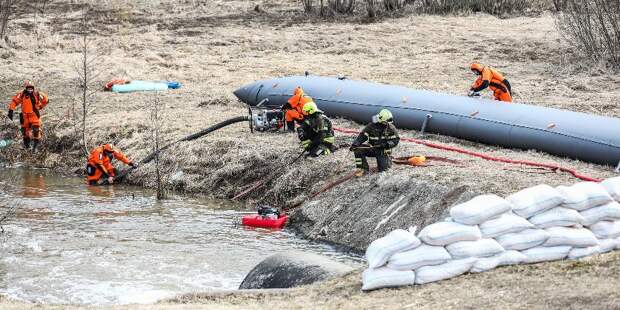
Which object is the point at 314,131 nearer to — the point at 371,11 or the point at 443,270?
the point at 443,270

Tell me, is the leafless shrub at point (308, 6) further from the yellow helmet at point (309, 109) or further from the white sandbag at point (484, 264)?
the white sandbag at point (484, 264)

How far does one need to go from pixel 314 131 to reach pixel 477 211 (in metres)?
8.90

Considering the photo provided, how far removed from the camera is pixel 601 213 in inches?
421

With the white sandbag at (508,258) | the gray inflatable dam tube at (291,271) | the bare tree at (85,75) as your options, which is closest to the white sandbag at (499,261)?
the white sandbag at (508,258)

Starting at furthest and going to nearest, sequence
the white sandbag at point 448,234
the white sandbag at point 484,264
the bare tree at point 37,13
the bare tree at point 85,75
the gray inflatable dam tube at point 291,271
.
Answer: the bare tree at point 37,13 → the bare tree at point 85,75 → the gray inflatable dam tube at point 291,271 → the white sandbag at point 484,264 → the white sandbag at point 448,234

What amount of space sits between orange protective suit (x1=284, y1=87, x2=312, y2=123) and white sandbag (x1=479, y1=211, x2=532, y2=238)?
33.9ft

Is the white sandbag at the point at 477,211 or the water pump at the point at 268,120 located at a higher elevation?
the white sandbag at the point at 477,211

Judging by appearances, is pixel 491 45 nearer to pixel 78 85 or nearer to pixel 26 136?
pixel 78 85

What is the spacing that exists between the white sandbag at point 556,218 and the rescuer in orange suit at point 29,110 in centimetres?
1524

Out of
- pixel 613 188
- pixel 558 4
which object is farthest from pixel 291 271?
pixel 558 4

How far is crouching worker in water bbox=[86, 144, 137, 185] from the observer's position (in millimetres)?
21000

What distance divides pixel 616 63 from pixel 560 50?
2974 mm

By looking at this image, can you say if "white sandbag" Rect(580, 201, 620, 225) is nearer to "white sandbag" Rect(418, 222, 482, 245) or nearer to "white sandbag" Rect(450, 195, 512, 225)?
"white sandbag" Rect(450, 195, 512, 225)

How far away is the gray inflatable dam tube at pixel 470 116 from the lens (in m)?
17.5
